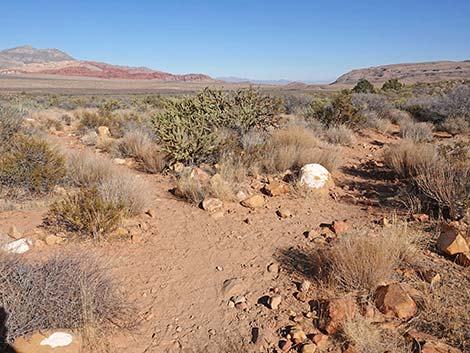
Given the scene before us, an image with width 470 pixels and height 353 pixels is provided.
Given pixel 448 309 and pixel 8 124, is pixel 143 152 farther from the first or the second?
pixel 448 309

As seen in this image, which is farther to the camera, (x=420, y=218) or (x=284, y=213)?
(x=284, y=213)

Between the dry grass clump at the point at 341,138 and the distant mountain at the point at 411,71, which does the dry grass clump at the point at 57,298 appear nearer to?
the dry grass clump at the point at 341,138

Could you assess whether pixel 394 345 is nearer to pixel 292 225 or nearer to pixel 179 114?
pixel 292 225

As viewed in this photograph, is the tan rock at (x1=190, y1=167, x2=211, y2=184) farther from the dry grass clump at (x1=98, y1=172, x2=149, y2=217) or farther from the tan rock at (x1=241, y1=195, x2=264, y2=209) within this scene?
the dry grass clump at (x1=98, y1=172, x2=149, y2=217)

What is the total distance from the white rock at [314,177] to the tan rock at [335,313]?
10.0 feet

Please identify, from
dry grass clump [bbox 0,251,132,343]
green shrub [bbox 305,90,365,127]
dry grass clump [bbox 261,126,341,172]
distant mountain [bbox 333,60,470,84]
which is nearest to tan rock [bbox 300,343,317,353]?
dry grass clump [bbox 0,251,132,343]

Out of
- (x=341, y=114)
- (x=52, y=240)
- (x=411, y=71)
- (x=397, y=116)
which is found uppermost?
(x=411, y=71)

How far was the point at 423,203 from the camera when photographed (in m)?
4.87

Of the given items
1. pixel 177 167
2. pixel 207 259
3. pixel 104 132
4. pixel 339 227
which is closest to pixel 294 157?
pixel 177 167

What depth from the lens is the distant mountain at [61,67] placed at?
118 metres

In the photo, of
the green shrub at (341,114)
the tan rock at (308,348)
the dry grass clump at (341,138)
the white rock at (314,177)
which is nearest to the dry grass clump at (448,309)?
the tan rock at (308,348)

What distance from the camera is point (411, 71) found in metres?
110

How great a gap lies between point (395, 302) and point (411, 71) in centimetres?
12478

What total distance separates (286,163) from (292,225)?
7.87ft
